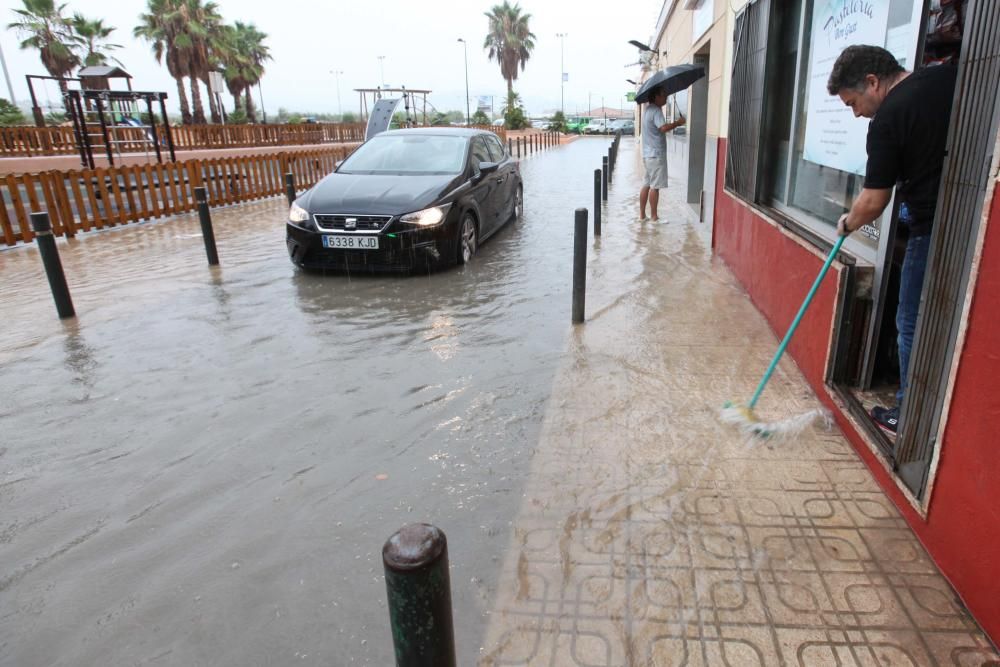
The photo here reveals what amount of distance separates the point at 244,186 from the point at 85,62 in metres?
34.3

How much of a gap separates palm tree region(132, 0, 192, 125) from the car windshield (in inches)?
1369

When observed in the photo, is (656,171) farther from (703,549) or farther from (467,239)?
(703,549)

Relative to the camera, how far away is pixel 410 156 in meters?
8.15

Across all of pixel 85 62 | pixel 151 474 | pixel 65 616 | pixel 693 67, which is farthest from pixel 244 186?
pixel 85 62

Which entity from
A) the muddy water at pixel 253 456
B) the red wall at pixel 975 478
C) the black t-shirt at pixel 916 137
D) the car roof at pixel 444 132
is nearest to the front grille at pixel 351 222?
the muddy water at pixel 253 456

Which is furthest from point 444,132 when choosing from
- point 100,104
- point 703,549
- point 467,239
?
point 100,104

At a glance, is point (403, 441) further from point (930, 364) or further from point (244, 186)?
point (244, 186)

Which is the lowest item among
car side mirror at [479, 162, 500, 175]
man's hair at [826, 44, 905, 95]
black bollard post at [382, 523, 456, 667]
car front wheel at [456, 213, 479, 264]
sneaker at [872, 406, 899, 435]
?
sneaker at [872, 406, 899, 435]

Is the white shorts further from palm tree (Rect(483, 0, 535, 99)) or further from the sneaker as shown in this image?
palm tree (Rect(483, 0, 535, 99))

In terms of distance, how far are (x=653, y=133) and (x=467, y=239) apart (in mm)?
3247

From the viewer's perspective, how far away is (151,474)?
3.35 m

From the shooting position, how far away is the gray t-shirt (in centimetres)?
901

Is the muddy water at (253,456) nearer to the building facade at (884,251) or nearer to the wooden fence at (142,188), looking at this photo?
the building facade at (884,251)

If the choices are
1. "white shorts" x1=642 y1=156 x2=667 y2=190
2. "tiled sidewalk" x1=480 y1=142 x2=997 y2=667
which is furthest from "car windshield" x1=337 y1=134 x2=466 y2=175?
"tiled sidewalk" x1=480 y1=142 x2=997 y2=667
